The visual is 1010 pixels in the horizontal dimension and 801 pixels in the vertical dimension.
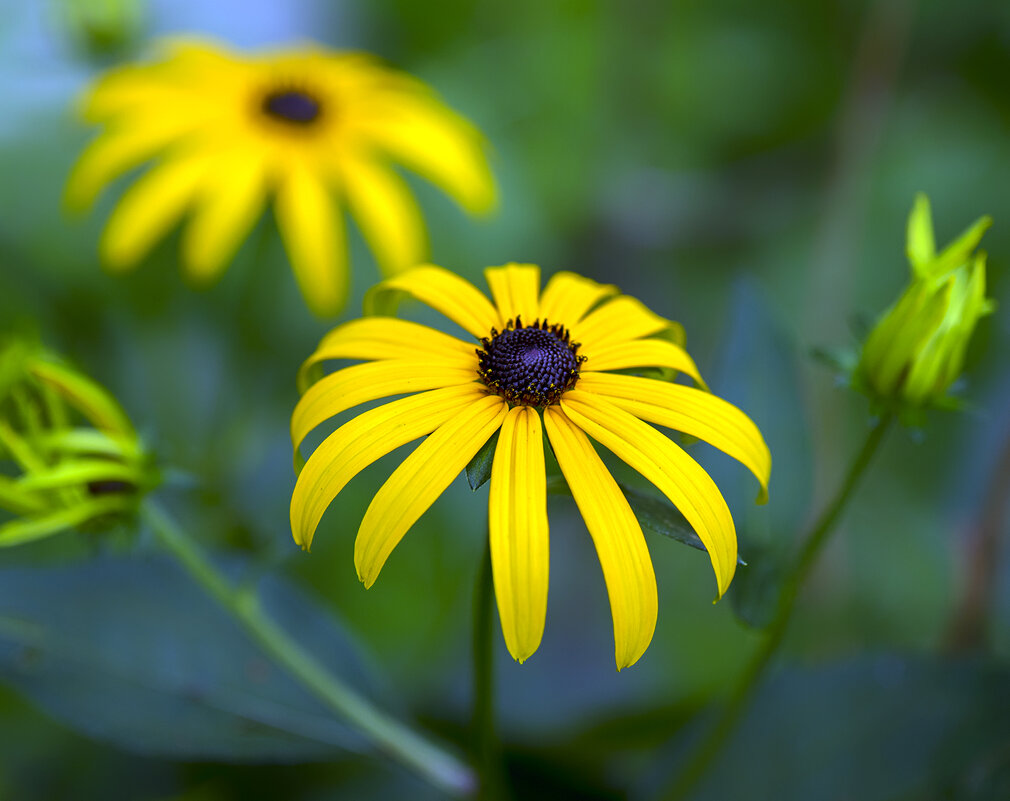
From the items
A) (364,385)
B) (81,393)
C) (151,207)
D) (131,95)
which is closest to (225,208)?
(151,207)

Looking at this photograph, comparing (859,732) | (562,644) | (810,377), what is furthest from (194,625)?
(810,377)

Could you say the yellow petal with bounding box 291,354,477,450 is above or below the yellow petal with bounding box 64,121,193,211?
below

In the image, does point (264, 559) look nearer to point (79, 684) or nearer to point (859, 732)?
point (79, 684)

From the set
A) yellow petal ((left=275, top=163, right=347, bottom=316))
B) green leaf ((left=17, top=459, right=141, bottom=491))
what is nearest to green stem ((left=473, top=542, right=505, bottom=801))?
green leaf ((left=17, top=459, right=141, bottom=491))

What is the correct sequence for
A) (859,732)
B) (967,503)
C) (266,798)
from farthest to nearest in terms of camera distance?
(967,503)
(266,798)
(859,732)

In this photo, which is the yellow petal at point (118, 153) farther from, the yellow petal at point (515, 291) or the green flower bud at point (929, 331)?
Answer: the green flower bud at point (929, 331)

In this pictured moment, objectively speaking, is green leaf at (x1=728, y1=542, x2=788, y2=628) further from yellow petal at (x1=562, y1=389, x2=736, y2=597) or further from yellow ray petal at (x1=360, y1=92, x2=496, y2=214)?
yellow ray petal at (x1=360, y1=92, x2=496, y2=214)
